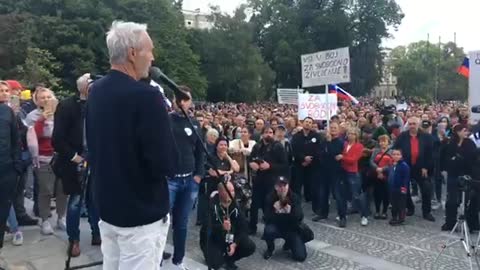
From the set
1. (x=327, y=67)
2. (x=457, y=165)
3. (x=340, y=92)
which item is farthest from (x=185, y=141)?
(x=340, y=92)

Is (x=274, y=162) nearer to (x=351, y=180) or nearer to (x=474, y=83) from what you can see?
(x=351, y=180)

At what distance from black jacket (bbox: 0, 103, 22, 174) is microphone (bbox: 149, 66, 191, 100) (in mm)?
2428

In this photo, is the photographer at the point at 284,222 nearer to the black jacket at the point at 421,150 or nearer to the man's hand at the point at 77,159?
the man's hand at the point at 77,159

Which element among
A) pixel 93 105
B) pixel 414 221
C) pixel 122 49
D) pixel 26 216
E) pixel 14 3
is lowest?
pixel 414 221

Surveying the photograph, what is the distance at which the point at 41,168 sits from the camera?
605cm

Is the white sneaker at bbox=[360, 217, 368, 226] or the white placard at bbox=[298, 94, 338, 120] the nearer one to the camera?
the white sneaker at bbox=[360, 217, 368, 226]

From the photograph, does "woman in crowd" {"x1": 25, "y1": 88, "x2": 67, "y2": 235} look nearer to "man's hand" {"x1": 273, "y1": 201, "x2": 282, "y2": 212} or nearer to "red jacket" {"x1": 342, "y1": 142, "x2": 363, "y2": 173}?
"man's hand" {"x1": 273, "y1": 201, "x2": 282, "y2": 212}

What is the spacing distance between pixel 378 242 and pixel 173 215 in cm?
345

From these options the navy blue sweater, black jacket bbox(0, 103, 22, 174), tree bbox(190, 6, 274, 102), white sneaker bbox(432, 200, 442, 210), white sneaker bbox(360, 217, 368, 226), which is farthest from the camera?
tree bbox(190, 6, 274, 102)

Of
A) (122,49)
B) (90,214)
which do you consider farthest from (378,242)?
(122,49)

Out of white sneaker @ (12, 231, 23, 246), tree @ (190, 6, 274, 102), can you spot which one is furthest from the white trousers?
tree @ (190, 6, 274, 102)

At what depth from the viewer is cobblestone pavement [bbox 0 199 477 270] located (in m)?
5.12

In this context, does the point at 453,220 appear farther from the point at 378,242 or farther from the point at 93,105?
the point at 93,105

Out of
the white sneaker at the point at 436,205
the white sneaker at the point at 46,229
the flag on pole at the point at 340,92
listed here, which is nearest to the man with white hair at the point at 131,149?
the white sneaker at the point at 46,229
